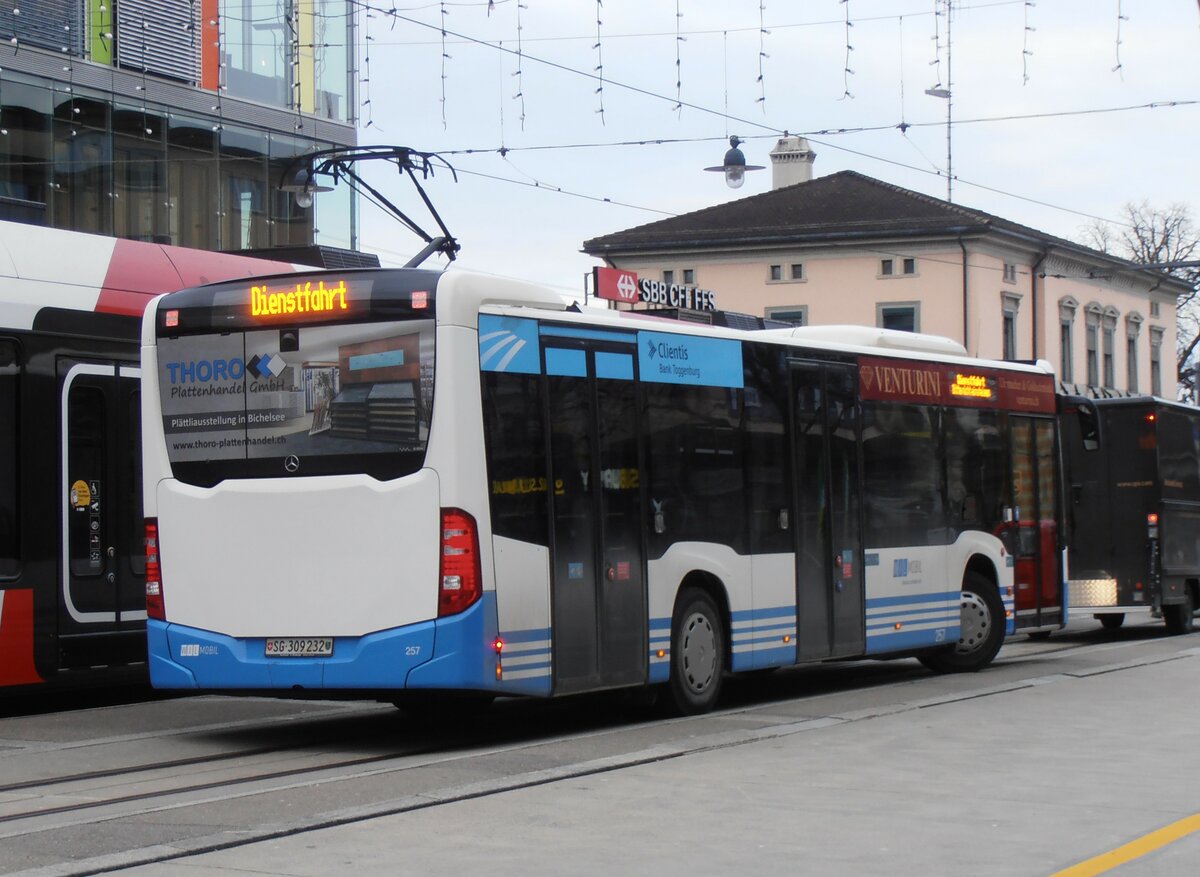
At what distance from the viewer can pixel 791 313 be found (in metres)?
62.2

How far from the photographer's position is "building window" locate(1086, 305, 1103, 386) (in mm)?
67500

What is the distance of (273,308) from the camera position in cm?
1182

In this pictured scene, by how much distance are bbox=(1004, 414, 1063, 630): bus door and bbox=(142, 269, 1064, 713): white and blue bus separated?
439 cm

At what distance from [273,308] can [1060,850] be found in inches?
239

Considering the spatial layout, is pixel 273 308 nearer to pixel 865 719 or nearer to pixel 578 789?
pixel 578 789

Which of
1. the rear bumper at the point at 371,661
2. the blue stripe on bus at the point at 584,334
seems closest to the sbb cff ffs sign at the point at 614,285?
the blue stripe on bus at the point at 584,334

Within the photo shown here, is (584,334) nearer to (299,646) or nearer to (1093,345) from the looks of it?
(299,646)

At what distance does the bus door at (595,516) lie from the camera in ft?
39.7

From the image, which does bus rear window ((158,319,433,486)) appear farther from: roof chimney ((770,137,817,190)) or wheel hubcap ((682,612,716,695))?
roof chimney ((770,137,817,190))

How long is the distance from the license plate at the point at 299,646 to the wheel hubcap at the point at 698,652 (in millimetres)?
2999

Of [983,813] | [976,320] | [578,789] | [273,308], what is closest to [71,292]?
[273,308]

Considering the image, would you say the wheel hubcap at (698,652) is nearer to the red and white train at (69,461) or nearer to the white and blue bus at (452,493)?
the white and blue bus at (452,493)

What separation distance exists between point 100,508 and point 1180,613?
16492 millimetres

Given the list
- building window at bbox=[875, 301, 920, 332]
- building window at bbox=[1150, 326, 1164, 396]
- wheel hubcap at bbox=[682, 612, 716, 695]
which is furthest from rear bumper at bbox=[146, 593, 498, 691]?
building window at bbox=[1150, 326, 1164, 396]
